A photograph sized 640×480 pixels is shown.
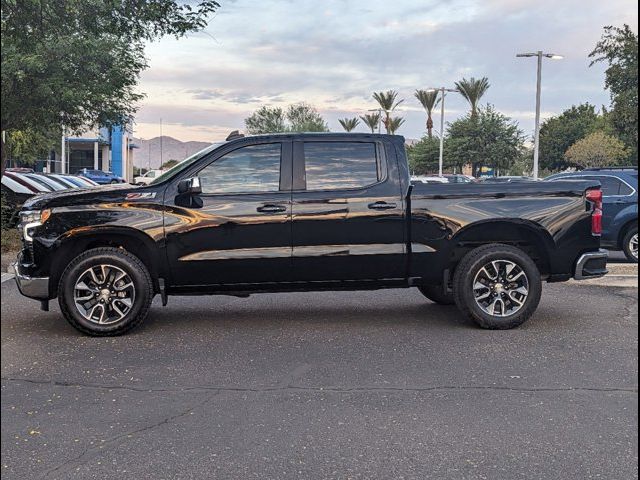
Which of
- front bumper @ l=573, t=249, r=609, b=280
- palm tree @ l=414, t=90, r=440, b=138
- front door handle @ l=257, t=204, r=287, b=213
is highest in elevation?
palm tree @ l=414, t=90, r=440, b=138

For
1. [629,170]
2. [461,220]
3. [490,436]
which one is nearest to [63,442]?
[490,436]

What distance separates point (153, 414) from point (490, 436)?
2.00 meters

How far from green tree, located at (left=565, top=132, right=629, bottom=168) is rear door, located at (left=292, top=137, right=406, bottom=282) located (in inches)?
1818

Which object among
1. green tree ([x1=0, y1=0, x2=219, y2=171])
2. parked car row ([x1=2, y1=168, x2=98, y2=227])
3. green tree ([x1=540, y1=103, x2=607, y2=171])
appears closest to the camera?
green tree ([x1=0, y1=0, x2=219, y2=171])

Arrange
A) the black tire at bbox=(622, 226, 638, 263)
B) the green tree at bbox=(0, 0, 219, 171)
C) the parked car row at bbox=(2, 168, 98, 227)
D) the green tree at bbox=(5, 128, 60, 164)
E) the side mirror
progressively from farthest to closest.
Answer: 1. the parked car row at bbox=(2, 168, 98, 227)
2. the black tire at bbox=(622, 226, 638, 263)
3. the side mirror
4. the green tree at bbox=(5, 128, 60, 164)
5. the green tree at bbox=(0, 0, 219, 171)

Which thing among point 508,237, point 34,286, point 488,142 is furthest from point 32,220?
point 488,142

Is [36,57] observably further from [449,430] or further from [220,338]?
[220,338]

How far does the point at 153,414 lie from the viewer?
13.7ft

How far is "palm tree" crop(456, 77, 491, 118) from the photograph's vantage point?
56375 mm

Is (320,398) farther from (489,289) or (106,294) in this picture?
(489,289)

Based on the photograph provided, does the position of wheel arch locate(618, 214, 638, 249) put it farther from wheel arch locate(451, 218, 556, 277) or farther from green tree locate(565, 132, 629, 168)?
green tree locate(565, 132, 629, 168)

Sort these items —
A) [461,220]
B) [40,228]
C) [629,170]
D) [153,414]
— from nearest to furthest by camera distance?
[153,414]
[40,228]
[461,220]
[629,170]

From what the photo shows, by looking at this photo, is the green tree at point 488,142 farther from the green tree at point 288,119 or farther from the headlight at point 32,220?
the headlight at point 32,220

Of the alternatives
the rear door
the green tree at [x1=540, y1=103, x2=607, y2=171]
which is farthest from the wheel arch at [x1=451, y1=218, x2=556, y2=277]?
the green tree at [x1=540, y1=103, x2=607, y2=171]
